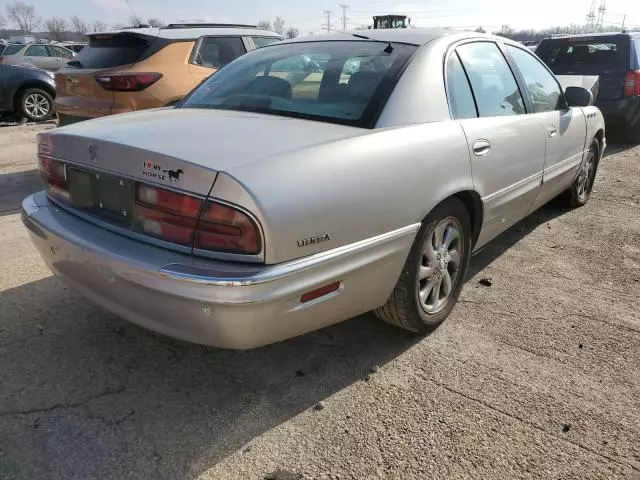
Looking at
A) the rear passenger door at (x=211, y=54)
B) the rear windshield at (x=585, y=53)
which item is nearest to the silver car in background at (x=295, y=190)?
the rear passenger door at (x=211, y=54)

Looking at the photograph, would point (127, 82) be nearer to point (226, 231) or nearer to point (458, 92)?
point (458, 92)

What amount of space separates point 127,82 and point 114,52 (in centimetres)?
55

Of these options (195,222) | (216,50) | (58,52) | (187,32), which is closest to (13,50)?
(58,52)

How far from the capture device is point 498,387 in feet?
8.10

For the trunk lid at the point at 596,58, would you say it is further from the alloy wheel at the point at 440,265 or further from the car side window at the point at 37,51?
the car side window at the point at 37,51

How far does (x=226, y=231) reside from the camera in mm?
1883

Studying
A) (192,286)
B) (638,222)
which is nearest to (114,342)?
(192,286)

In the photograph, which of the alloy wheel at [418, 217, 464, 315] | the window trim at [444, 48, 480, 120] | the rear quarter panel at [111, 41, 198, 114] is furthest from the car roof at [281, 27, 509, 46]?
the rear quarter panel at [111, 41, 198, 114]

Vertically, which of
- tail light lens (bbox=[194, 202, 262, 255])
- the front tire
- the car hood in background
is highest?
the car hood in background

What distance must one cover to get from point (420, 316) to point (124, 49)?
15.2ft

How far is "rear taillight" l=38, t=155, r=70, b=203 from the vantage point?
2.46 metres

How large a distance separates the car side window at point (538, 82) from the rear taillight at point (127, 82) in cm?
357

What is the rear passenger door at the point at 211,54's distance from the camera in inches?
232

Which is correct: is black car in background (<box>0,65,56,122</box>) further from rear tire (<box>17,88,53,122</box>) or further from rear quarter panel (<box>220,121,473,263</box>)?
rear quarter panel (<box>220,121,473,263</box>)
